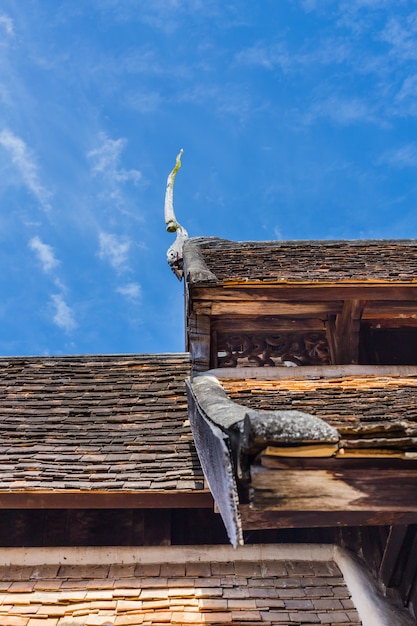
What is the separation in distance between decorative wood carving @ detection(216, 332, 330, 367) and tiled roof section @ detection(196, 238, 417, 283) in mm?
568

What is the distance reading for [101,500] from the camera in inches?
145

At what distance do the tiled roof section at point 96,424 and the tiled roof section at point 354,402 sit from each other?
0.85 meters

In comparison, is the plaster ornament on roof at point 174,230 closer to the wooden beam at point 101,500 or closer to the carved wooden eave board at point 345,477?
the wooden beam at point 101,500

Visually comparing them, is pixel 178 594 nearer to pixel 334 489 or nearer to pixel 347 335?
pixel 334 489

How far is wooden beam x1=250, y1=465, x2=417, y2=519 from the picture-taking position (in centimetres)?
224

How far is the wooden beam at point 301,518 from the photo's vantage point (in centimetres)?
270

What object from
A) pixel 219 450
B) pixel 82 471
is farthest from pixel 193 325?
pixel 219 450

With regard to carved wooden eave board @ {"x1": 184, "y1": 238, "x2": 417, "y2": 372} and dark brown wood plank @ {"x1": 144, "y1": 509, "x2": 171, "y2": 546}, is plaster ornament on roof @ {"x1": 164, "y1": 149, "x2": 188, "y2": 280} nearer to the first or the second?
carved wooden eave board @ {"x1": 184, "y1": 238, "x2": 417, "y2": 372}

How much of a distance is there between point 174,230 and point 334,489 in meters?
8.31

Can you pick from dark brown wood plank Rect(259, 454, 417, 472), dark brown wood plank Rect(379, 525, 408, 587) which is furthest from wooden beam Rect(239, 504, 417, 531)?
dark brown wood plank Rect(379, 525, 408, 587)

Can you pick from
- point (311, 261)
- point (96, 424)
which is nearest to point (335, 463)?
point (96, 424)

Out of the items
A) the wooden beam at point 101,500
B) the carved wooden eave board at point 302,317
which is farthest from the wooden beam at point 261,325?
the wooden beam at point 101,500

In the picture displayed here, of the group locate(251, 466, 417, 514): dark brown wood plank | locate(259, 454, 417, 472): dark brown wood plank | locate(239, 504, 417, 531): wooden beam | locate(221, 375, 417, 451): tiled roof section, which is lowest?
locate(239, 504, 417, 531): wooden beam

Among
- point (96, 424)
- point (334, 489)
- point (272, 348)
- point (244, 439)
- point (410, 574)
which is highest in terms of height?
point (272, 348)
